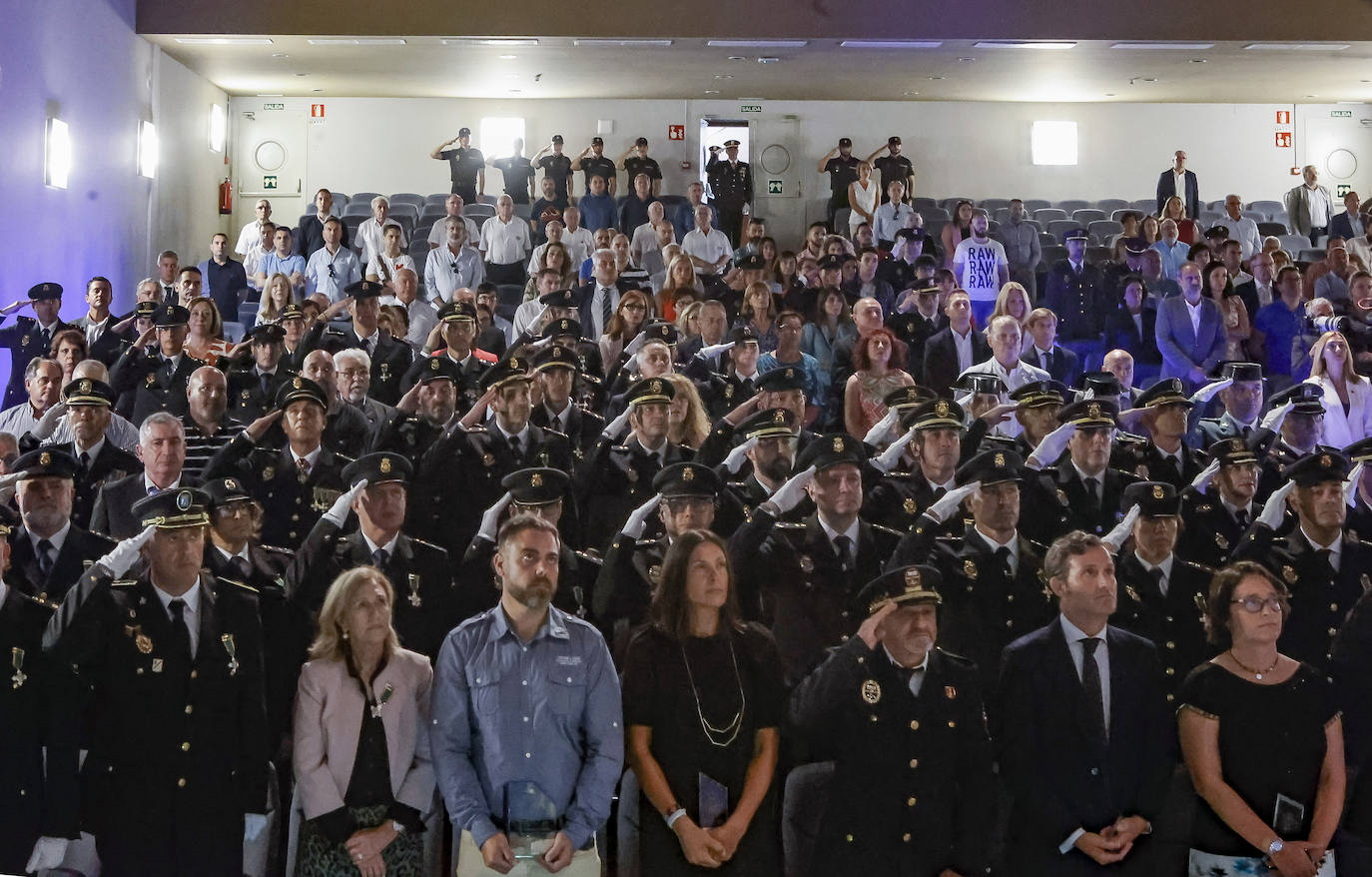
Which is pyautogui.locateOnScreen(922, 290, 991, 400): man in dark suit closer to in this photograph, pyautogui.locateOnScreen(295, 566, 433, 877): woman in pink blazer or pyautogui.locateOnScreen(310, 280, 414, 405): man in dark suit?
pyautogui.locateOnScreen(310, 280, 414, 405): man in dark suit

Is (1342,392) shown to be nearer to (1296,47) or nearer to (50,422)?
(1296,47)

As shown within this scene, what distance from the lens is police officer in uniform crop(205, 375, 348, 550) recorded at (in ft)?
17.6

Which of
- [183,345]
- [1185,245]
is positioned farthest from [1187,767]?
[1185,245]

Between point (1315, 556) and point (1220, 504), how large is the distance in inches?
18.6

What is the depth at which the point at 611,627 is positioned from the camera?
4.71m

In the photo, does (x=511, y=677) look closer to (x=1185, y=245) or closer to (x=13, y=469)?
(x=13, y=469)

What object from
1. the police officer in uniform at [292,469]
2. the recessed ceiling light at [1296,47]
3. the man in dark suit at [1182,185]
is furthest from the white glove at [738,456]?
the man in dark suit at [1182,185]

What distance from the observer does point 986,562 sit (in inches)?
→ 190

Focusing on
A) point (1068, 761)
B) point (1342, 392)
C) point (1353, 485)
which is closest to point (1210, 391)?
point (1342, 392)

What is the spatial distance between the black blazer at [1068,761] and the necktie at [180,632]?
8.06 feet

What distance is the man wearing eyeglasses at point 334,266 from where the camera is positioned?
441 inches

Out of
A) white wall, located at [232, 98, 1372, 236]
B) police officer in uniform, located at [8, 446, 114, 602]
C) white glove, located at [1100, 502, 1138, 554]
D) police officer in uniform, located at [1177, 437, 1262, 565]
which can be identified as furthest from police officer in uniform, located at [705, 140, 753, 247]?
police officer in uniform, located at [8, 446, 114, 602]

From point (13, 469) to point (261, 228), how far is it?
7541 mm

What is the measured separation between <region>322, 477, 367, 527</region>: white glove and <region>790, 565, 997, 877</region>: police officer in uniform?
5.69ft
